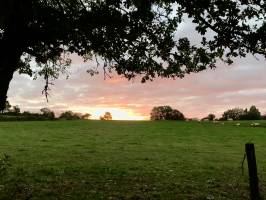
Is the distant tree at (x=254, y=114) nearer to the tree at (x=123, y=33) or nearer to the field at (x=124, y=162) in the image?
the field at (x=124, y=162)

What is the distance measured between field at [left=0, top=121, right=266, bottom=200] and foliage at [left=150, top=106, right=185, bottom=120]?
1056 inches

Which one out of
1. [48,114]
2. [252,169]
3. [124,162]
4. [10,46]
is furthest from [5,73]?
[48,114]

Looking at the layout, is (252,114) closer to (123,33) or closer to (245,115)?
(245,115)

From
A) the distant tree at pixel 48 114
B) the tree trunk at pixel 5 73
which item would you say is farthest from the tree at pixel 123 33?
the distant tree at pixel 48 114

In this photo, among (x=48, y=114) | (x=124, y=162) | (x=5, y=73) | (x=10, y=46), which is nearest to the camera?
(x=5, y=73)

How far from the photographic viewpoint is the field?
65.8ft

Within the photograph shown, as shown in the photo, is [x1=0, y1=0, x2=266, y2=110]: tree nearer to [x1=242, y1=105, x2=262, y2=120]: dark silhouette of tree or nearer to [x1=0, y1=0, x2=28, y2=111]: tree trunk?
[x1=0, y1=0, x2=28, y2=111]: tree trunk

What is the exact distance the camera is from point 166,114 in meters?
84.2

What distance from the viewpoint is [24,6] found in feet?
55.2

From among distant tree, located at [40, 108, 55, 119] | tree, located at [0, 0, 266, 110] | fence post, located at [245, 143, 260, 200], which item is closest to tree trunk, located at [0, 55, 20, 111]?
tree, located at [0, 0, 266, 110]

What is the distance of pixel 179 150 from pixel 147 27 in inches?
734

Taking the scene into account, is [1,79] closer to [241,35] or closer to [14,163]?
[241,35]

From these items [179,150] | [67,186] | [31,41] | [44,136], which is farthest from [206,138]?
[31,41]

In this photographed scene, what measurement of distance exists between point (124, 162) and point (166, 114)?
54.9m
